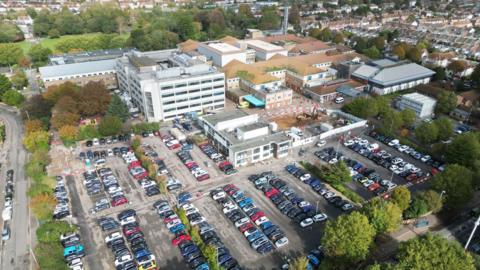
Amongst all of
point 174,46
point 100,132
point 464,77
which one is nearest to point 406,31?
point 464,77

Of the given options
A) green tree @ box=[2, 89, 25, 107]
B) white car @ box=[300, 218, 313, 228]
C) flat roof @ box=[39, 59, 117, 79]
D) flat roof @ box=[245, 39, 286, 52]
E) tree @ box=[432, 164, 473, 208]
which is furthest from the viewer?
flat roof @ box=[245, 39, 286, 52]

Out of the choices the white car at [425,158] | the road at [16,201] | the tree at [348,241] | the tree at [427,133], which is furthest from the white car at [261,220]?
the tree at [427,133]

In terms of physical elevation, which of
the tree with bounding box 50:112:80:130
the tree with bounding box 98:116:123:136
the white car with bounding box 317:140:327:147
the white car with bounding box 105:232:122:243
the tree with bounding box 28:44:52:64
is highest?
the tree with bounding box 28:44:52:64

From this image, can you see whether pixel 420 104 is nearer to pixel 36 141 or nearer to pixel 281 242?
pixel 281 242

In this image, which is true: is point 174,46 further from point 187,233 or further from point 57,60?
point 187,233

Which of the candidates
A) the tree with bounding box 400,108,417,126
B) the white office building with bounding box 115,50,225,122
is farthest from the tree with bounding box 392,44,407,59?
the white office building with bounding box 115,50,225,122

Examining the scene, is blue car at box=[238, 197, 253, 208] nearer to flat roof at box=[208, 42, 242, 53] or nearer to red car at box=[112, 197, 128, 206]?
red car at box=[112, 197, 128, 206]

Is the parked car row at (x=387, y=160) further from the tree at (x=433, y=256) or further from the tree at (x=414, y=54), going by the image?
the tree at (x=414, y=54)
